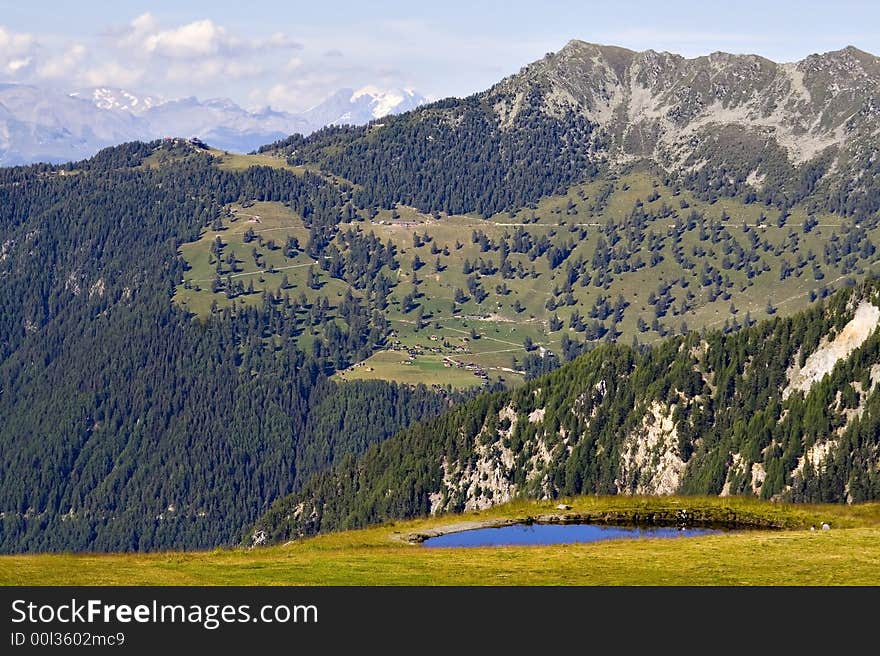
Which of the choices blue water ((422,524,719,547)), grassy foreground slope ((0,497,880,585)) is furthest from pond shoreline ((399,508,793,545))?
grassy foreground slope ((0,497,880,585))

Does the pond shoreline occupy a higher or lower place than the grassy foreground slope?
lower

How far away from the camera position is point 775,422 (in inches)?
7662

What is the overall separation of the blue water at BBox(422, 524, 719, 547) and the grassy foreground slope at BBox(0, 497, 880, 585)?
14.6 ft

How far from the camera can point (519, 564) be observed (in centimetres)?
8075

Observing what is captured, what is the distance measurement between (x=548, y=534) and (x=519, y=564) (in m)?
22.0

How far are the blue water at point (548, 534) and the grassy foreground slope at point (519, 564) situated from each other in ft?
14.6

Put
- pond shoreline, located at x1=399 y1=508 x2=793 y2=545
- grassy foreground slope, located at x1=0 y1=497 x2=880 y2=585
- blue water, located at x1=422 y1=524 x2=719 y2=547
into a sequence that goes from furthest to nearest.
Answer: pond shoreline, located at x1=399 y1=508 x2=793 y2=545
blue water, located at x1=422 y1=524 x2=719 y2=547
grassy foreground slope, located at x1=0 y1=497 x2=880 y2=585

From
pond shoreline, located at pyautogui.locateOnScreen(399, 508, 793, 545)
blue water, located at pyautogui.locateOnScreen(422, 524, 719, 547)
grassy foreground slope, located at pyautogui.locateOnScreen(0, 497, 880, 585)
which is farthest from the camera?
pond shoreline, located at pyautogui.locateOnScreen(399, 508, 793, 545)

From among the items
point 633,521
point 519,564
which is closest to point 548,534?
point 633,521

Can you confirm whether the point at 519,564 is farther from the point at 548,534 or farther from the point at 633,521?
the point at 633,521

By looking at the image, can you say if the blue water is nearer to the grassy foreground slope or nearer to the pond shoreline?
the pond shoreline

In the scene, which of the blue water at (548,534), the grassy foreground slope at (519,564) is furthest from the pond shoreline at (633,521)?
the grassy foreground slope at (519,564)

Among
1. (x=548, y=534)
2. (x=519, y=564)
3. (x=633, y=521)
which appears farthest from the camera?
(x=633, y=521)

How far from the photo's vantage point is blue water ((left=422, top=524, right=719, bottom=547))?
9788 cm
